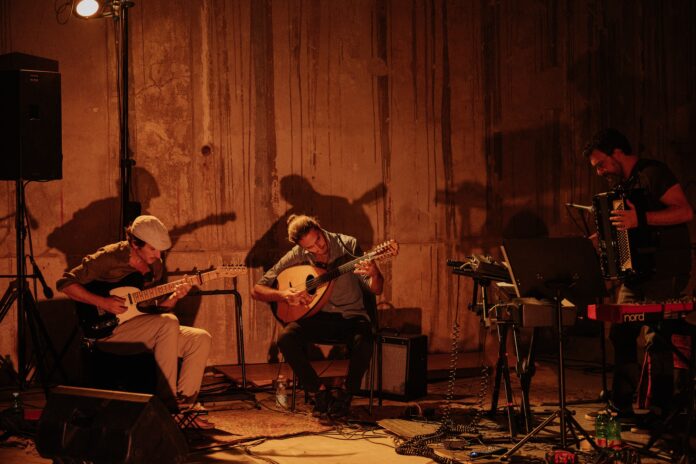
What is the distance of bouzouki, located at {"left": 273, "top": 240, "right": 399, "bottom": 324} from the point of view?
5.92 meters

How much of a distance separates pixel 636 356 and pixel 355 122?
338cm

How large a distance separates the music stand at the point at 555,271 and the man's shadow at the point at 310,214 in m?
3.07

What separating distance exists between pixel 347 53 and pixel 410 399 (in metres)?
3.18

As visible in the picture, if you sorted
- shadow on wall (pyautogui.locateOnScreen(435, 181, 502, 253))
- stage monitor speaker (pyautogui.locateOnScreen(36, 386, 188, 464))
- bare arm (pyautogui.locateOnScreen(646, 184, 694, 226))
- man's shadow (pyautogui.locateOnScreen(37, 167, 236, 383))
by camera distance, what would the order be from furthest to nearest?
shadow on wall (pyautogui.locateOnScreen(435, 181, 502, 253))
man's shadow (pyautogui.locateOnScreen(37, 167, 236, 383))
bare arm (pyautogui.locateOnScreen(646, 184, 694, 226))
stage monitor speaker (pyautogui.locateOnScreen(36, 386, 188, 464))

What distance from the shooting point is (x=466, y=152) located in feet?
26.0

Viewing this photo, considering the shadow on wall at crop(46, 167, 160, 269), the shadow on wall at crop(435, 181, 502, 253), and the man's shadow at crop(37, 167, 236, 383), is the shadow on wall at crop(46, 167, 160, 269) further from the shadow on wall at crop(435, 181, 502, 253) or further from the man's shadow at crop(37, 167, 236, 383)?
the shadow on wall at crop(435, 181, 502, 253)

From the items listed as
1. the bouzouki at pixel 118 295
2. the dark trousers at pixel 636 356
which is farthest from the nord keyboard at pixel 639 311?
the bouzouki at pixel 118 295

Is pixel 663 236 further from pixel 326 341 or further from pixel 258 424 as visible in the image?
pixel 258 424

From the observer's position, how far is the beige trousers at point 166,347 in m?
5.31

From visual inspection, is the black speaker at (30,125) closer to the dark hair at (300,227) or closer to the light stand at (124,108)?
the light stand at (124,108)

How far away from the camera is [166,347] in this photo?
17.5 ft

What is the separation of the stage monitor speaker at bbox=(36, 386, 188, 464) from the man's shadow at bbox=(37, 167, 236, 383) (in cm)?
276

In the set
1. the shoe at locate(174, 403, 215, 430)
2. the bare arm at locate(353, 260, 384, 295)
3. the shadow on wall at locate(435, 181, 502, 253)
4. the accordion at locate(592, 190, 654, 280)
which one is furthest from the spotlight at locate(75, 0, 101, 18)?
the accordion at locate(592, 190, 654, 280)

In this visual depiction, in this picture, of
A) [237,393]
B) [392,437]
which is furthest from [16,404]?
[392,437]
